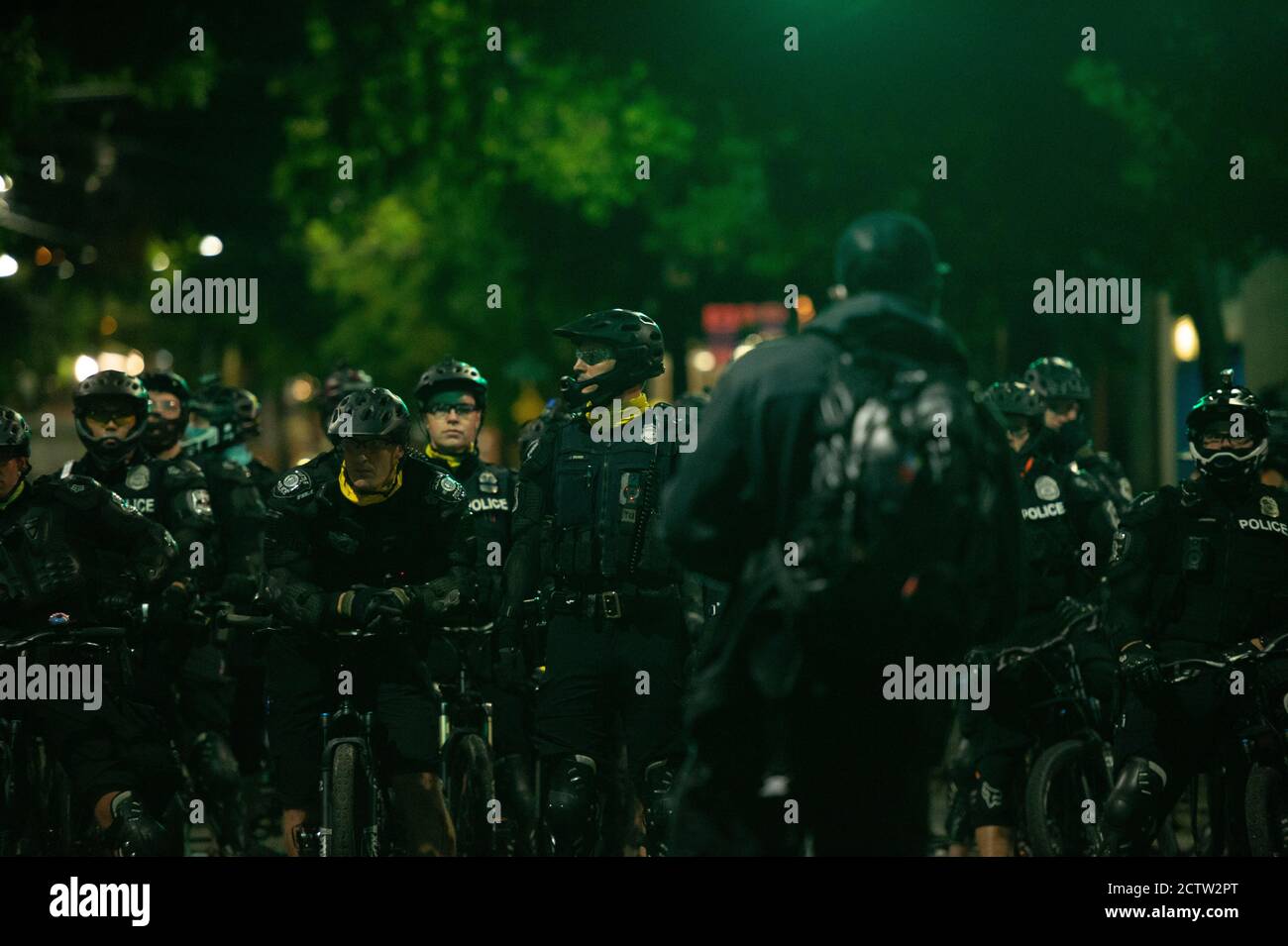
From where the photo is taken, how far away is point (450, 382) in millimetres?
10703

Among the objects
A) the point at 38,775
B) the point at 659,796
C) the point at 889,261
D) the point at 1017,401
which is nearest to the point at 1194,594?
the point at 1017,401

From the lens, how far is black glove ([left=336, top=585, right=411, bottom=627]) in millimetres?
8078

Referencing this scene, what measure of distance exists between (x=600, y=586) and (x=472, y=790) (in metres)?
1.89

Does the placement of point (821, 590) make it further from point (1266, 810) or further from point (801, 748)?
point (1266, 810)

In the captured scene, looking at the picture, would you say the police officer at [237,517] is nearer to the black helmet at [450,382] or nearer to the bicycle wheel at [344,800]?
the black helmet at [450,382]

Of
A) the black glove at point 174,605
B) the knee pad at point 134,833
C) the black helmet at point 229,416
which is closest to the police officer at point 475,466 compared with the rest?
the black glove at point 174,605

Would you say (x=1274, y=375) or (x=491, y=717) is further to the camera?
(x=1274, y=375)

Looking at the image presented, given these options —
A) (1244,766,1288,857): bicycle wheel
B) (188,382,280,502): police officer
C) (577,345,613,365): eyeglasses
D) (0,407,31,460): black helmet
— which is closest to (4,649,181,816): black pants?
(0,407,31,460): black helmet

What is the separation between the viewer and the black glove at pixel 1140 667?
8297 mm

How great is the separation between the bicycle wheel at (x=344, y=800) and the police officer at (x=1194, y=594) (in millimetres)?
3215
